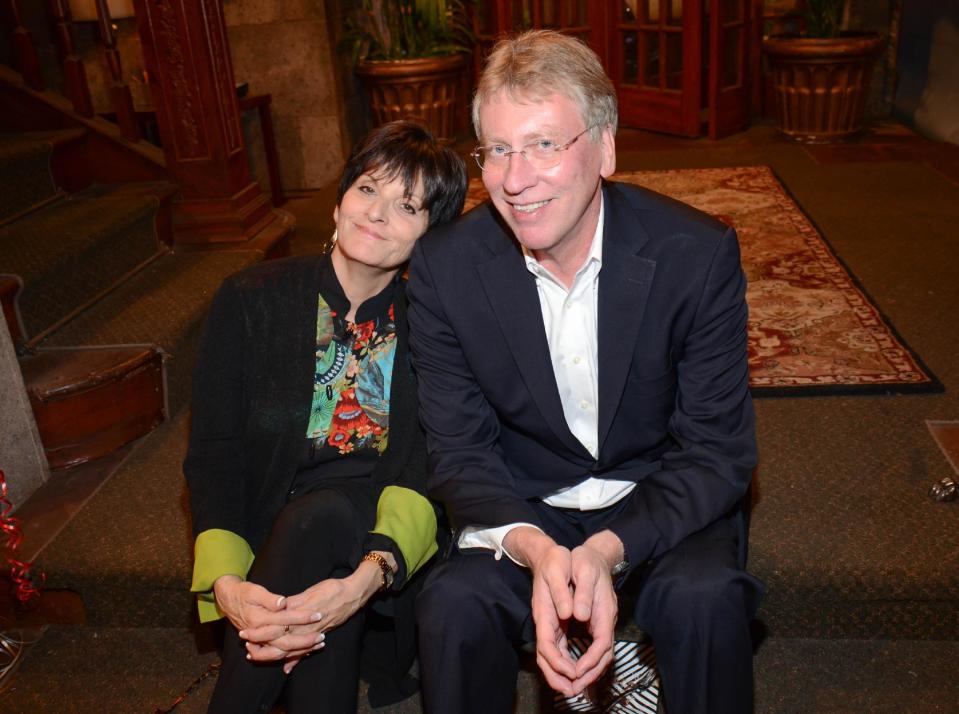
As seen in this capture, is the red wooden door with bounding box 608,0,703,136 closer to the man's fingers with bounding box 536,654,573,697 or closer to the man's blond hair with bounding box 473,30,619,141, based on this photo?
the man's blond hair with bounding box 473,30,619,141

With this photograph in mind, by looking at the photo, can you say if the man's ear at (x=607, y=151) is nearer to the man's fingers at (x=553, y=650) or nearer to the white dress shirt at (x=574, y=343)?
the white dress shirt at (x=574, y=343)

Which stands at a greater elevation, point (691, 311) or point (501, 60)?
point (501, 60)

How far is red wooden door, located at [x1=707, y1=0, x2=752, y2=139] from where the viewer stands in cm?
539

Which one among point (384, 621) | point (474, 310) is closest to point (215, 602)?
point (384, 621)

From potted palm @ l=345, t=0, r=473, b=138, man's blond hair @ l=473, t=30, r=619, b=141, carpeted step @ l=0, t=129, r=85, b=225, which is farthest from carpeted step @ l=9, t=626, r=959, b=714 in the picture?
potted palm @ l=345, t=0, r=473, b=138

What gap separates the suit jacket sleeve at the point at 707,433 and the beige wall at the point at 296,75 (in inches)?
170

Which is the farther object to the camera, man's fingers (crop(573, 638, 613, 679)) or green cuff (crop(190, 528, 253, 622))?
green cuff (crop(190, 528, 253, 622))

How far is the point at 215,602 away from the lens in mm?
1589

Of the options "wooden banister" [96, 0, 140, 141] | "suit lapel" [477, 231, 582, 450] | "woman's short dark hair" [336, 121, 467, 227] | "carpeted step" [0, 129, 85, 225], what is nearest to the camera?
"suit lapel" [477, 231, 582, 450]

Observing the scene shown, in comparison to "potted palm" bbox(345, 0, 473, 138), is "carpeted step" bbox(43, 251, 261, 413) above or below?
below

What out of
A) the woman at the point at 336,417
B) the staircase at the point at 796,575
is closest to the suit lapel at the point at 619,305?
the woman at the point at 336,417

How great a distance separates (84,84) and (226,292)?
211 cm

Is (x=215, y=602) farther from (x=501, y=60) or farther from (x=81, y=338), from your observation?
(x=81, y=338)

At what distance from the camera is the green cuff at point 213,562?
5.10 feet
